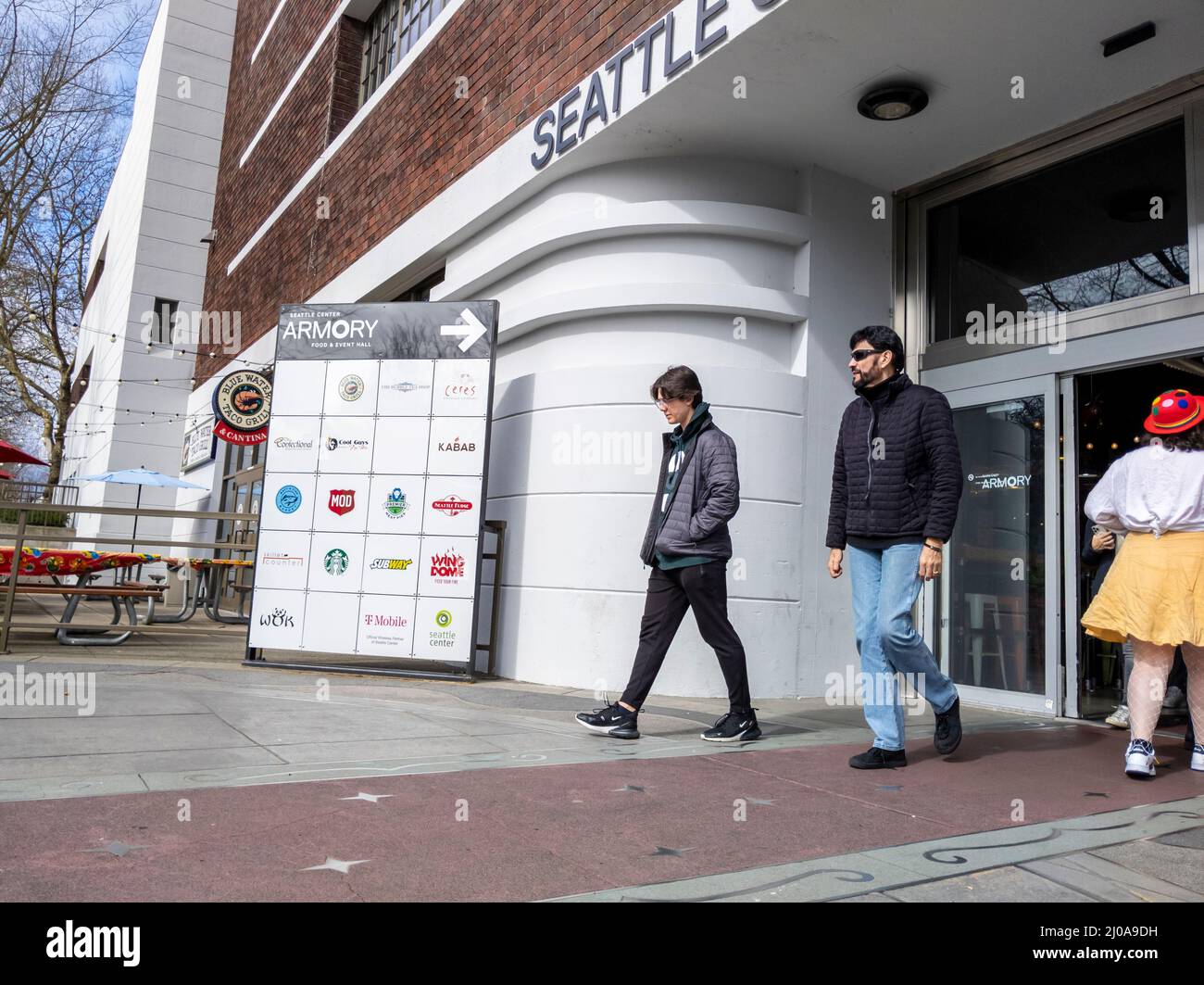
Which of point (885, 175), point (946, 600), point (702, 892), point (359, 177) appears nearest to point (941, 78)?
point (885, 175)

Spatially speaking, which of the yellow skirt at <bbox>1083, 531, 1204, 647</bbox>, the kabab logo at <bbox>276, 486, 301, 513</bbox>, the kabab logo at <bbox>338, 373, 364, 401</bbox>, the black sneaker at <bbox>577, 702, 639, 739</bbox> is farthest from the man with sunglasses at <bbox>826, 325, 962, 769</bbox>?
the kabab logo at <bbox>276, 486, 301, 513</bbox>

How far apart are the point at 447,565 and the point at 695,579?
2829mm

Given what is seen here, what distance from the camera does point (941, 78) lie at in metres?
6.14

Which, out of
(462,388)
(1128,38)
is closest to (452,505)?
(462,388)

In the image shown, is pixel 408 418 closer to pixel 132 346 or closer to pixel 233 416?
pixel 233 416

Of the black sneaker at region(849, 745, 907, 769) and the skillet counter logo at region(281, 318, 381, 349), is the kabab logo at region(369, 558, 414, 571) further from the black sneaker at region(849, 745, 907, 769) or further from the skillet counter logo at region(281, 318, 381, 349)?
the black sneaker at region(849, 745, 907, 769)

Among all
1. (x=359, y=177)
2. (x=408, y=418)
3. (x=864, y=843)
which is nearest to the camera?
(x=864, y=843)

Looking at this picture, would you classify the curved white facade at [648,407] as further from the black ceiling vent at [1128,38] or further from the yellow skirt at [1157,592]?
the yellow skirt at [1157,592]

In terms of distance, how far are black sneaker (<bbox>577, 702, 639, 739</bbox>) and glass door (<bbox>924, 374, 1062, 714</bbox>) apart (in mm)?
3169

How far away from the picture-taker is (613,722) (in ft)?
16.4

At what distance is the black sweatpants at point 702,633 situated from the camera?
4.93 m

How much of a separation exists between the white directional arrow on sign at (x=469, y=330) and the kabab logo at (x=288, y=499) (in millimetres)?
1780

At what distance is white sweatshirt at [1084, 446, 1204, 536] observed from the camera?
438cm

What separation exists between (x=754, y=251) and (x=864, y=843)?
5.20m
